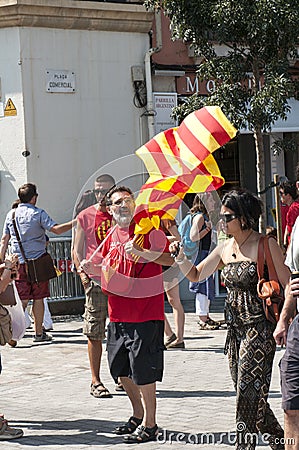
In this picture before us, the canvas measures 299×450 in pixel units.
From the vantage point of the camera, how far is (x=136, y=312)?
25.1 ft

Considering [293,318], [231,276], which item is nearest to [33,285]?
[231,276]

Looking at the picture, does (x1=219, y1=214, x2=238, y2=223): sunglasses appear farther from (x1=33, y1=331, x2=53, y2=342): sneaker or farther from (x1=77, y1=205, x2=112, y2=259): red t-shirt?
(x1=33, y1=331, x2=53, y2=342): sneaker

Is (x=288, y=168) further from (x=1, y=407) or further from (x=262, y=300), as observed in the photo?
(x=262, y=300)

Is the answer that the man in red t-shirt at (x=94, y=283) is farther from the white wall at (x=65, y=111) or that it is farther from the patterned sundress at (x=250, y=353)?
the white wall at (x=65, y=111)

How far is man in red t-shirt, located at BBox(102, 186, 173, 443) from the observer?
755cm

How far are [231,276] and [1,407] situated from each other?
3163mm

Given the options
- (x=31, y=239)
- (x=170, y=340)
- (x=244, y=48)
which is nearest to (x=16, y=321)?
(x=170, y=340)

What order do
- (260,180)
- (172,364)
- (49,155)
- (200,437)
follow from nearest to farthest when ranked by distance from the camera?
(200,437), (172,364), (260,180), (49,155)

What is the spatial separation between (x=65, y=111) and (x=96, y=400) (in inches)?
293

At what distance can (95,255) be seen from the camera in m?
8.53

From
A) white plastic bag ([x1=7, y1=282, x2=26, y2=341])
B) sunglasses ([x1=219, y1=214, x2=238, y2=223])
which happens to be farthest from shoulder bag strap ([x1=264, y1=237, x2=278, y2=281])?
white plastic bag ([x1=7, y1=282, x2=26, y2=341])

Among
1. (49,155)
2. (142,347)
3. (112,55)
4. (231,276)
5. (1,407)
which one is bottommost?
(1,407)

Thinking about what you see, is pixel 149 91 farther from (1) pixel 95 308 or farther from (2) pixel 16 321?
(2) pixel 16 321

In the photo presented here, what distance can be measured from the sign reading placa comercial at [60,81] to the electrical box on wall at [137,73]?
1072mm
